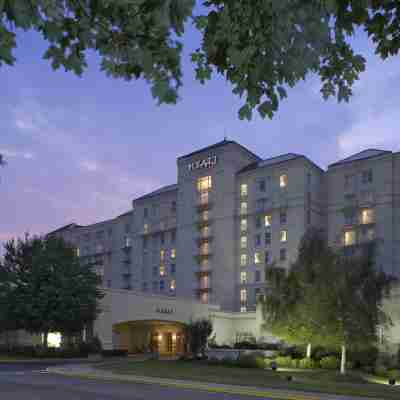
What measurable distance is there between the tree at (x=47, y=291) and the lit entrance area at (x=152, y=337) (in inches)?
426

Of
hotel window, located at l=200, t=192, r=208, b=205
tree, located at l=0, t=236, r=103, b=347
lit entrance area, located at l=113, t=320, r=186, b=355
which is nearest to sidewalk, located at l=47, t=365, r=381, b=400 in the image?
tree, located at l=0, t=236, r=103, b=347

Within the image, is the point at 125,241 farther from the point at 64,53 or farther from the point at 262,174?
the point at 64,53

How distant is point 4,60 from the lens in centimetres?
554

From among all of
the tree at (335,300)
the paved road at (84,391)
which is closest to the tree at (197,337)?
the tree at (335,300)

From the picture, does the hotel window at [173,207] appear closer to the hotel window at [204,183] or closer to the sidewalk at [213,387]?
the hotel window at [204,183]

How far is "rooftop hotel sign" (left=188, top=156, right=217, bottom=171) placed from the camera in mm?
88125

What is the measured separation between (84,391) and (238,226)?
64649mm

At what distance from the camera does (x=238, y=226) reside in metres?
87.0

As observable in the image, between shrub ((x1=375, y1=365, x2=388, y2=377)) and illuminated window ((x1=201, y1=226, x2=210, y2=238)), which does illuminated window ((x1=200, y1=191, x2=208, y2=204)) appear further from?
shrub ((x1=375, y1=365, x2=388, y2=377))

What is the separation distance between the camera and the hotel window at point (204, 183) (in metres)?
88.6

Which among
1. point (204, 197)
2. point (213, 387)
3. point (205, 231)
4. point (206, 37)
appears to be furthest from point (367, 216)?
point (206, 37)

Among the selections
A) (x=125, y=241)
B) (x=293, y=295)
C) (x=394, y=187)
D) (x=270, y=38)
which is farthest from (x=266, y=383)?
(x=125, y=241)

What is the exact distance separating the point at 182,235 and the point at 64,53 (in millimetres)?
86372

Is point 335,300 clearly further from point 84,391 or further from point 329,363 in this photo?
point 84,391
